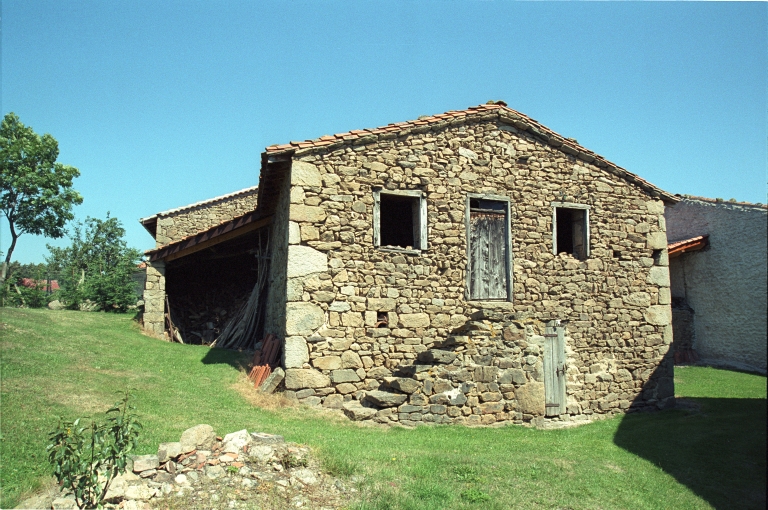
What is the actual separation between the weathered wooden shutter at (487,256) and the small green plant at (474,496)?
538 centimetres

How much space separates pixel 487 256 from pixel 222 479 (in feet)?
23.9

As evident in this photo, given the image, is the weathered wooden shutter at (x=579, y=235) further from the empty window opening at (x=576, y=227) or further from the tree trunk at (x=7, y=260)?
the tree trunk at (x=7, y=260)

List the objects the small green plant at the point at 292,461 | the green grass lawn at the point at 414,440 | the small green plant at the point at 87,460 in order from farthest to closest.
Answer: the green grass lawn at the point at 414,440
the small green plant at the point at 292,461
the small green plant at the point at 87,460

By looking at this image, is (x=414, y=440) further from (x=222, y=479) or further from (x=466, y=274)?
(x=466, y=274)

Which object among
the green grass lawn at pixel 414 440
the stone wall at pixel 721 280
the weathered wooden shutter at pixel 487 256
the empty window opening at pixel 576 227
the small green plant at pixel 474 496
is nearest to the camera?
the small green plant at pixel 474 496

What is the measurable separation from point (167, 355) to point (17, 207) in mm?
18799

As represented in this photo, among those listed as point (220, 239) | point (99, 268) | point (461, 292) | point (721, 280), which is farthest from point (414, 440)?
point (99, 268)

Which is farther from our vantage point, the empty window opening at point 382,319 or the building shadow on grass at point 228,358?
the building shadow on grass at point 228,358

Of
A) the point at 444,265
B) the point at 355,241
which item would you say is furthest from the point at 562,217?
the point at 355,241

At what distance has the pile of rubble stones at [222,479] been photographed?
5309 mm

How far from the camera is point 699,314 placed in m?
17.7

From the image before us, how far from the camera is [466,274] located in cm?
1110

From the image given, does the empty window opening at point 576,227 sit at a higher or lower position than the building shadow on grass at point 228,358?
higher

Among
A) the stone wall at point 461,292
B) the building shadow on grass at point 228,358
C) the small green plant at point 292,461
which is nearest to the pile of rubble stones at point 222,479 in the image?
the small green plant at point 292,461
